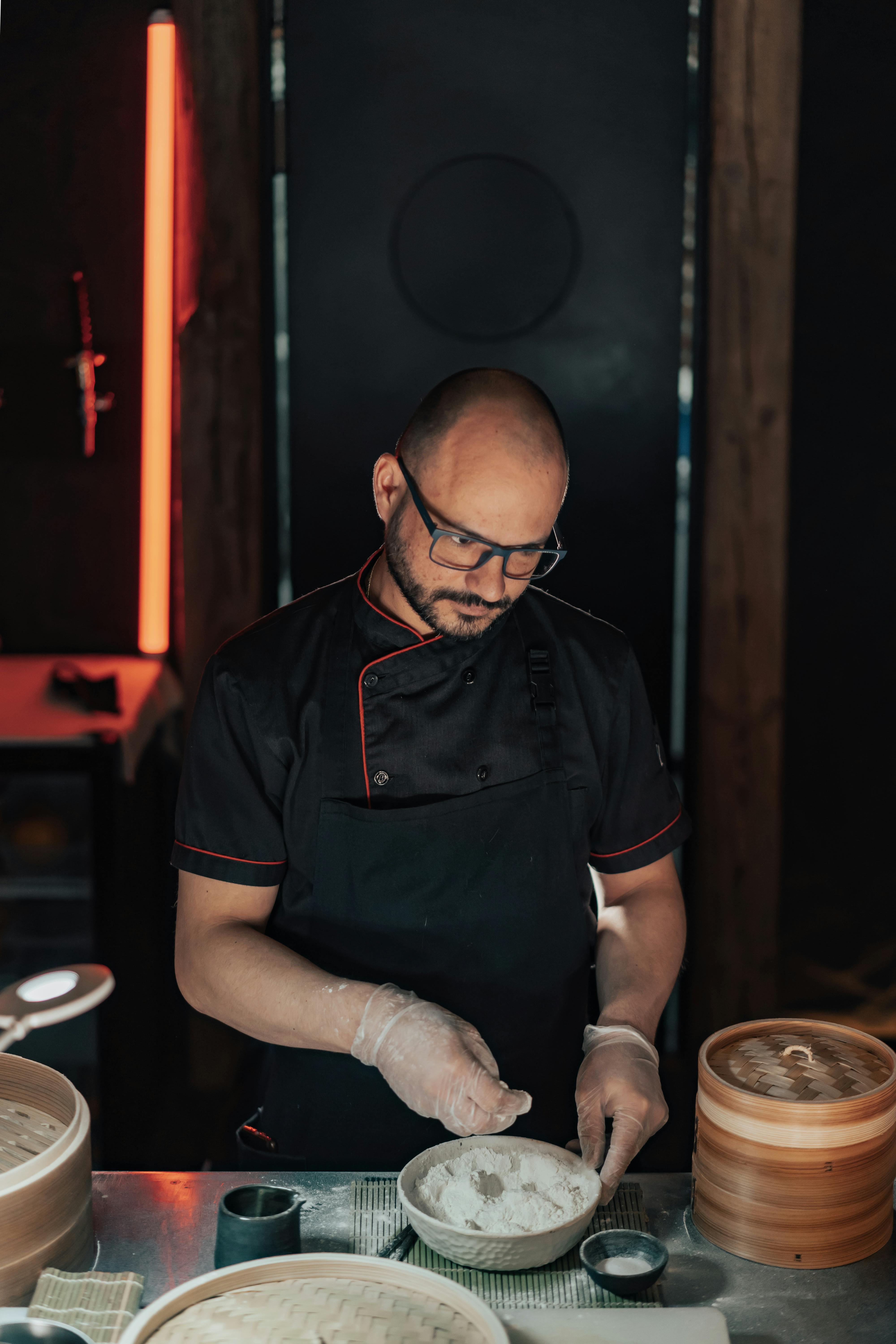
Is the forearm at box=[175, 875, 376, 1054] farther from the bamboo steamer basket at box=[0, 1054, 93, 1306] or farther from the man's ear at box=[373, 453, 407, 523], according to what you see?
the man's ear at box=[373, 453, 407, 523]

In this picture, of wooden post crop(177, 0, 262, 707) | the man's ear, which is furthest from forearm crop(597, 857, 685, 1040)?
wooden post crop(177, 0, 262, 707)

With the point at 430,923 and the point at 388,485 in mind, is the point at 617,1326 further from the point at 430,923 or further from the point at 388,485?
the point at 388,485

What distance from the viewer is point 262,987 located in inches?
74.2

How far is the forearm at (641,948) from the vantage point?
202cm

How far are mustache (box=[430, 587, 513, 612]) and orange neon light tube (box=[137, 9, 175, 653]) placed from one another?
1752mm

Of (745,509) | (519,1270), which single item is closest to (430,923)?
(519,1270)

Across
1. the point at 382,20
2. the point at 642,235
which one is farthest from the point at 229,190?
the point at 642,235

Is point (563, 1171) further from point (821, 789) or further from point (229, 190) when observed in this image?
point (229, 190)

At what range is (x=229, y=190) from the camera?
335cm

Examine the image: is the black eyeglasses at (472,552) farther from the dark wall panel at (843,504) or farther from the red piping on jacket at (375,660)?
the dark wall panel at (843,504)

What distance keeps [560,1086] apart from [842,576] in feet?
6.54

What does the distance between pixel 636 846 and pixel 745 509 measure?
61.0 inches

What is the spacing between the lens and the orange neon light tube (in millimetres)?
3375

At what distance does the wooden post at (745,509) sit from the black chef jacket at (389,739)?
1347mm
